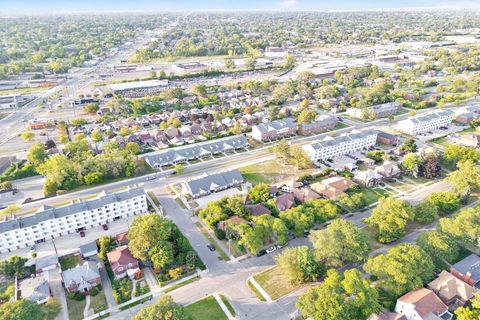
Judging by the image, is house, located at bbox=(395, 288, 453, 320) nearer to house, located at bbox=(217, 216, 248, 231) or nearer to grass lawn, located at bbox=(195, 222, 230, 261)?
grass lawn, located at bbox=(195, 222, 230, 261)

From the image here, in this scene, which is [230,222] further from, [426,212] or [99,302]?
[426,212]

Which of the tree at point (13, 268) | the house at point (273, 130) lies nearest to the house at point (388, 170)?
the house at point (273, 130)

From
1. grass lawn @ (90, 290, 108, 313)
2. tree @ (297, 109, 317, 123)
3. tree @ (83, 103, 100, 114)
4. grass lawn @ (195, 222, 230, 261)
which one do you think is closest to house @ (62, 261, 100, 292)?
grass lawn @ (90, 290, 108, 313)

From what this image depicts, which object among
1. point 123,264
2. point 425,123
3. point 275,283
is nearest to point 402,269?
point 275,283

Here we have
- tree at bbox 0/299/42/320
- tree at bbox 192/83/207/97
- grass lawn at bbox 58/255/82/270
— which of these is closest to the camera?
tree at bbox 0/299/42/320

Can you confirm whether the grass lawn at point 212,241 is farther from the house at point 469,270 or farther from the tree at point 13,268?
the house at point 469,270

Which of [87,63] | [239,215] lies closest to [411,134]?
[239,215]
